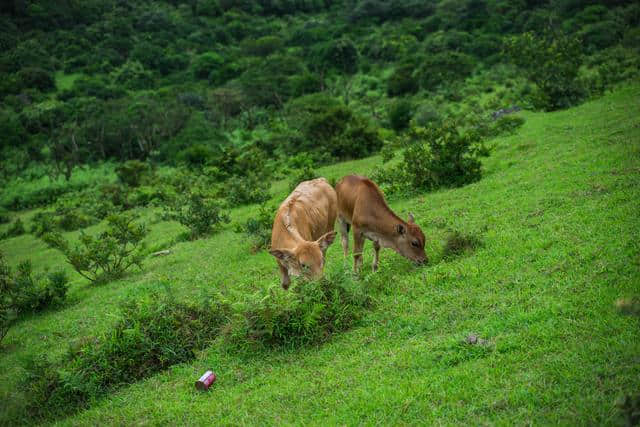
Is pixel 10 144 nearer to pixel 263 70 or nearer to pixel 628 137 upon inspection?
pixel 263 70

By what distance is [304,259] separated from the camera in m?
7.79

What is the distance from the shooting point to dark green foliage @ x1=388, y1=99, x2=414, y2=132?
3616 cm

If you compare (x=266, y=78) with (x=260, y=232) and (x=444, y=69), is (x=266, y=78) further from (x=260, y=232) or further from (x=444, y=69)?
(x=260, y=232)

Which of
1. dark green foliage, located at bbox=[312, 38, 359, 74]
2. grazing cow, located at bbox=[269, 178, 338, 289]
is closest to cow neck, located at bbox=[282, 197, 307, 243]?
grazing cow, located at bbox=[269, 178, 338, 289]

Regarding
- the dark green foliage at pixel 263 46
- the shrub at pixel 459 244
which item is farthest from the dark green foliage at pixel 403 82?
the shrub at pixel 459 244

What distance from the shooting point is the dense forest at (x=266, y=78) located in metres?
29.3

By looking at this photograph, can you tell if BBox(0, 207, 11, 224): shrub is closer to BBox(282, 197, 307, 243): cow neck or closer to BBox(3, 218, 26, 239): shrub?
BBox(3, 218, 26, 239): shrub

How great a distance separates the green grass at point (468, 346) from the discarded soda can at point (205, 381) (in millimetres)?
96

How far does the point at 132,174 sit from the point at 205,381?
32.3 meters

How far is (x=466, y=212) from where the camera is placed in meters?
11.9

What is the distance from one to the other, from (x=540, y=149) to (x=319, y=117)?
685 inches

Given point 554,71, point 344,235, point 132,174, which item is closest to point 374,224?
point 344,235

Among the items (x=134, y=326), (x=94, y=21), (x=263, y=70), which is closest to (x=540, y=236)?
(x=134, y=326)

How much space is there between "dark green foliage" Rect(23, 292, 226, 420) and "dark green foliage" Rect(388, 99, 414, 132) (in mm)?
29995
